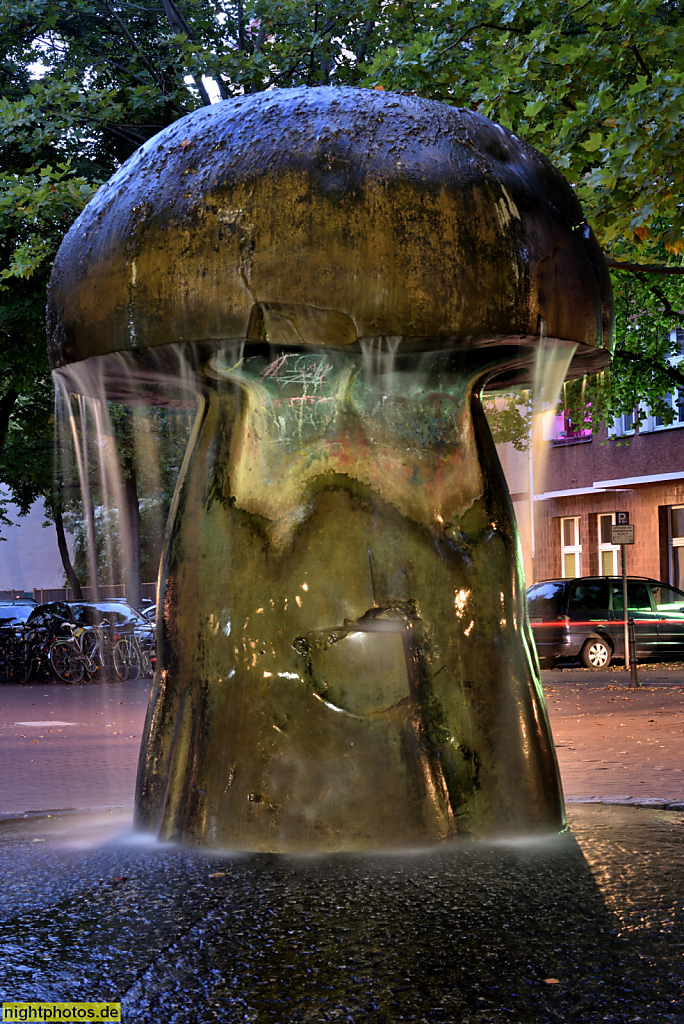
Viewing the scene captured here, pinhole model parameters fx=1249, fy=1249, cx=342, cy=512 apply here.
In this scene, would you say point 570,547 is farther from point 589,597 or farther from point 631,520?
point 589,597

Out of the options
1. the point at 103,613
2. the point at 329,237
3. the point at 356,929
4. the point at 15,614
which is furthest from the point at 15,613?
the point at 356,929

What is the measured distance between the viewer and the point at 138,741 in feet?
42.7

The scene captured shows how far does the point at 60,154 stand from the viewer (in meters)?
18.7

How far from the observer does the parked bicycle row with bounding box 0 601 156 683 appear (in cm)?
2344

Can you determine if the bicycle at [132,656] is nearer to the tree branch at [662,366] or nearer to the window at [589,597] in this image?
the window at [589,597]

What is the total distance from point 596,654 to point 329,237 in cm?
2032

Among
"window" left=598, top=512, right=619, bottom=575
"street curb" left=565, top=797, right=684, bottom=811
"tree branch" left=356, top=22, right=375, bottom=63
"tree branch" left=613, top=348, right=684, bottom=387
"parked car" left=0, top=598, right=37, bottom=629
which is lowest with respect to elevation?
"street curb" left=565, top=797, right=684, bottom=811

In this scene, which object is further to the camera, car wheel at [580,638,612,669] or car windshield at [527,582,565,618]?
car wheel at [580,638,612,669]

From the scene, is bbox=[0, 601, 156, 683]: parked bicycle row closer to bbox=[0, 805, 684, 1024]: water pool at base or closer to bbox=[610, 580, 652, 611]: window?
bbox=[610, 580, 652, 611]: window

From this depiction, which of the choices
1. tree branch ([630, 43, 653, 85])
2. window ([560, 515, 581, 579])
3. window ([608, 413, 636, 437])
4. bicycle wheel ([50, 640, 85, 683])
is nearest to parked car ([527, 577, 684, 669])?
bicycle wheel ([50, 640, 85, 683])

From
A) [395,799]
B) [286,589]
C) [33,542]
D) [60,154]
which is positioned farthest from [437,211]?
[33,542]

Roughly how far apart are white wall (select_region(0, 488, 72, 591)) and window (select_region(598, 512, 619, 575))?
35588 mm

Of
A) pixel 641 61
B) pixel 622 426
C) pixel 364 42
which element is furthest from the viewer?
pixel 622 426

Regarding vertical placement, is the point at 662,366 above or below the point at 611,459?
above
